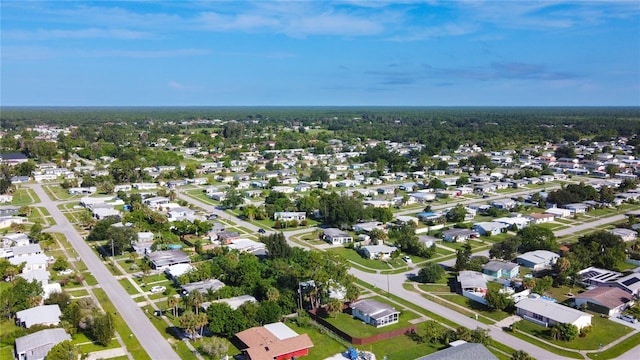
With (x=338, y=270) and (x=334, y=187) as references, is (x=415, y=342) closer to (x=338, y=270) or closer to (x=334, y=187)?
(x=338, y=270)

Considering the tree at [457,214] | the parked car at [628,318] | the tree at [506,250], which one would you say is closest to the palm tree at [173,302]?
the tree at [506,250]

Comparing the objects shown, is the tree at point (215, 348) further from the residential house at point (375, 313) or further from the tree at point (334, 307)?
the residential house at point (375, 313)

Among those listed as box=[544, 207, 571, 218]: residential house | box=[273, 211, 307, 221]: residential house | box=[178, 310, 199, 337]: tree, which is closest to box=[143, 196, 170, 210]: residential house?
box=[273, 211, 307, 221]: residential house

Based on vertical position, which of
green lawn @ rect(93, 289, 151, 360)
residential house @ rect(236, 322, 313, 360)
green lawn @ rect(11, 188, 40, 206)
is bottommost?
green lawn @ rect(93, 289, 151, 360)

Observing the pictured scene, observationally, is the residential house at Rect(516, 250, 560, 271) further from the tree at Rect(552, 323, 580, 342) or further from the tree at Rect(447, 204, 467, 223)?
the tree at Rect(447, 204, 467, 223)

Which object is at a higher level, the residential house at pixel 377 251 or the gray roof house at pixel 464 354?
the gray roof house at pixel 464 354

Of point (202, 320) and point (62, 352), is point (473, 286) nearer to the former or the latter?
point (202, 320)
